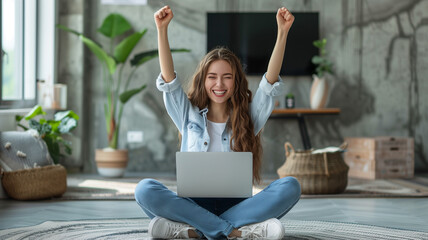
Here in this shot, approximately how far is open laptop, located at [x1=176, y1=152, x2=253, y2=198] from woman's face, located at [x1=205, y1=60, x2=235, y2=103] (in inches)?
12.6

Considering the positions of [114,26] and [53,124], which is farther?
[114,26]

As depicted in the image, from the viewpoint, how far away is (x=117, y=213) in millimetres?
2932

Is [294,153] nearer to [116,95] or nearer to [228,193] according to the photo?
[228,193]

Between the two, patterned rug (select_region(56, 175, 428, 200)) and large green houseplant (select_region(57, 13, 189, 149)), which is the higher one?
large green houseplant (select_region(57, 13, 189, 149))

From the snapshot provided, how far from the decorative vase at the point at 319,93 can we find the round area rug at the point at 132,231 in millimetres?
2481

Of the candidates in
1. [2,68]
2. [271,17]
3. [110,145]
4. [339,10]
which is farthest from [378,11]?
[2,68]

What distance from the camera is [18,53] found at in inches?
182

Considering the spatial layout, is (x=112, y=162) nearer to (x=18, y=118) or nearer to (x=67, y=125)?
(x=67, y=125)

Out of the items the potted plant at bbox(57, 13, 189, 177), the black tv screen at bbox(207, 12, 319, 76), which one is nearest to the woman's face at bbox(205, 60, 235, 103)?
the potted plant at bbox(57, 13, 189, 177)

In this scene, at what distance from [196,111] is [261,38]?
3.09m

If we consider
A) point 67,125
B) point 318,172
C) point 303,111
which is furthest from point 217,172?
point 303,111

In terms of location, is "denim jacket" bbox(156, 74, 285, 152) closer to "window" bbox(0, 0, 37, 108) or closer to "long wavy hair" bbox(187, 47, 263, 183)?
"long wavy hair" bbox(187, 47, 263, 183)

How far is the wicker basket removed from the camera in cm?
339

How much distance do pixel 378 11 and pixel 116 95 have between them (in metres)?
2.56
